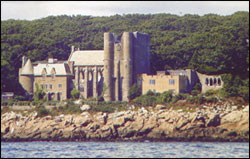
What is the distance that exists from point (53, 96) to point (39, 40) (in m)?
27.8

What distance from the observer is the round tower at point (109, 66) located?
113 metres

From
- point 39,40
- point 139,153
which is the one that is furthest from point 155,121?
point 39,40

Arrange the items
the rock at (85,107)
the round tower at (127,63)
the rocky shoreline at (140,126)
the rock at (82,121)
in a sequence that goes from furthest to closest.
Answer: the round tower at (127,63)
the rock at (85,107)
the rock at (82,121)
the rocky shoreline at (140,126)

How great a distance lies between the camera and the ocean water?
7206 cm

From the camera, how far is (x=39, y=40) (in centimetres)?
14212

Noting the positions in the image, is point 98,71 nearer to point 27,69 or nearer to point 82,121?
point 27,69

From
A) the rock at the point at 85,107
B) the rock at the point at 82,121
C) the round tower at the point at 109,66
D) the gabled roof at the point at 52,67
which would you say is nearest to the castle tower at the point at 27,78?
the gabled roof at the point at 52,67

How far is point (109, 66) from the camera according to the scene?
114m

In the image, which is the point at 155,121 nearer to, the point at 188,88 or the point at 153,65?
the point at 188,88

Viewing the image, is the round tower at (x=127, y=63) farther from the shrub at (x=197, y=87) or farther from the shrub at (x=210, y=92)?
the shrub at (x=210, y=92)

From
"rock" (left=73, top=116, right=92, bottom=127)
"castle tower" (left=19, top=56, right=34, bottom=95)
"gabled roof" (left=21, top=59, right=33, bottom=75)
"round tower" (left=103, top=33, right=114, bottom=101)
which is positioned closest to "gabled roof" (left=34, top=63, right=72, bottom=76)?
"gabled roof" (left=21, top=59, right=33, bottom=75)

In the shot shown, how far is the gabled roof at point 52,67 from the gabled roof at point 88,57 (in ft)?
8.99

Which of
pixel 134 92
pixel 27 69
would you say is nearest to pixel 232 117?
pixel 134 92

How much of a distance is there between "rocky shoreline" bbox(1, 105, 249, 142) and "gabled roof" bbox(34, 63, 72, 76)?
1411 centimetres
